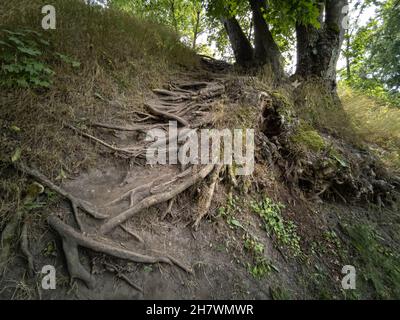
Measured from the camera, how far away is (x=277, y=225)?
110 inches

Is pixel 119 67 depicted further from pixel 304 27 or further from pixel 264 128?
pixel 304 27

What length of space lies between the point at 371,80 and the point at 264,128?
11072mm

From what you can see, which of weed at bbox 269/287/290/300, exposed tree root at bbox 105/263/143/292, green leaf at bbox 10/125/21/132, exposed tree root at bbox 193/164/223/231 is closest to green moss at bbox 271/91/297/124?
exposed tree root at bbox 193/164/223/231

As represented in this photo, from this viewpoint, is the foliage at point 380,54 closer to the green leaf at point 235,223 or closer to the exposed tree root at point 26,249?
the green leaf at point 235,223

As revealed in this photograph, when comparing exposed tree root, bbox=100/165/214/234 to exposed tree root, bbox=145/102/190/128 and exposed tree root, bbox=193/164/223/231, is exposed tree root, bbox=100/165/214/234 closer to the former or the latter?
exposed tree root, bbox=193/164/223/231

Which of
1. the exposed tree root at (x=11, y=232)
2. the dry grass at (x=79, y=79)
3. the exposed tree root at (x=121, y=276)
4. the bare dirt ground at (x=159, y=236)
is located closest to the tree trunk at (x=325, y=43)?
the dry grass at (x=79, y=79)

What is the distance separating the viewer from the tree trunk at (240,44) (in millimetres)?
6109

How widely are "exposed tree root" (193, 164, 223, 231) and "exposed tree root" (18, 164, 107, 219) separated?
940 millimetres

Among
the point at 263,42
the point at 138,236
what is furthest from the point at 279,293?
the point at 263,42

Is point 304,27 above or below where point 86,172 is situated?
above

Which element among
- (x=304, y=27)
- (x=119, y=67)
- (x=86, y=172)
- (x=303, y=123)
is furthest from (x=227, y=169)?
(x=304, y=27)

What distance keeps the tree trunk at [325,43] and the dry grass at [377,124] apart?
91cm

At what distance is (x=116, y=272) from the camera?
1.79 m

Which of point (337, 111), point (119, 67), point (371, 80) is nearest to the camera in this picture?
point (119, 67)
